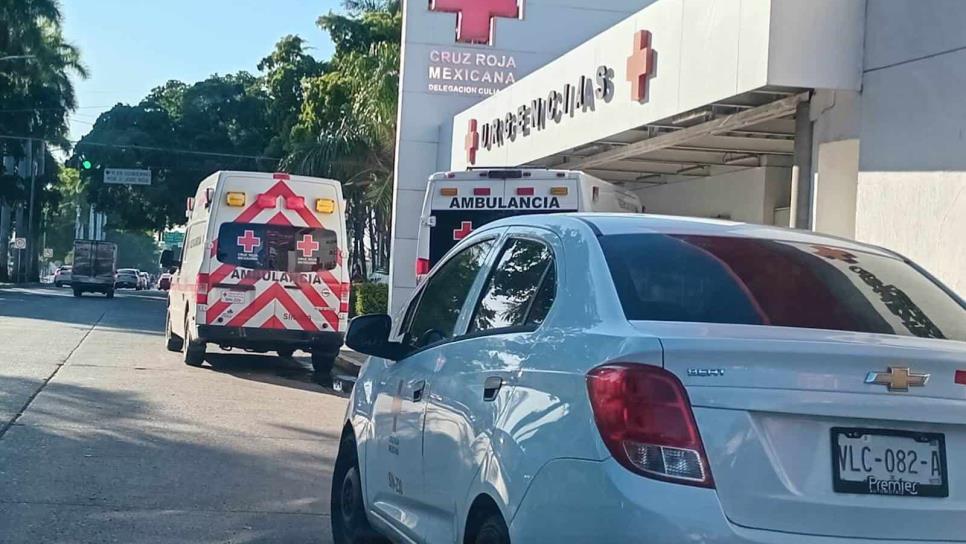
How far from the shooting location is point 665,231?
4.71 metres

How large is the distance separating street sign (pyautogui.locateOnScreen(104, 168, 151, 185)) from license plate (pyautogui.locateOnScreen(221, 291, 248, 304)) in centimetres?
3943

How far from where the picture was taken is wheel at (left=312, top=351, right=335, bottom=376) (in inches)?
677

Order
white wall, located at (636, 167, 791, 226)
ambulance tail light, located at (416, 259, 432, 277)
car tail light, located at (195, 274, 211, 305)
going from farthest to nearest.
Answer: white wall, located at (636, 167, 791, 226) → car tail light, located at (195, 274, 211, 305) → ambulance tail light, located at (416, 259, 432, 277)

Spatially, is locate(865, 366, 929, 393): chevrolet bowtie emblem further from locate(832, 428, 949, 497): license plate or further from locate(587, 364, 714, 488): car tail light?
locate(587, 364, 714, 488): car tail light

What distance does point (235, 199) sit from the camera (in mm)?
16438

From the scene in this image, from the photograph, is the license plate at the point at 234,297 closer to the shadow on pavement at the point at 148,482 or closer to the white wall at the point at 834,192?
the shadow on pavement at the point at 148,482

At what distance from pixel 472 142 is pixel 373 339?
16.7 metres

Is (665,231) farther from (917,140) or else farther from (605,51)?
(605,51)


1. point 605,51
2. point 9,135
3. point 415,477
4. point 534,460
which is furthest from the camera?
point 9,135

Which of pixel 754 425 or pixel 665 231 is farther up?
Answer: pixel 665 231

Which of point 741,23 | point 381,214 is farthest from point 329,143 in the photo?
point 741,23

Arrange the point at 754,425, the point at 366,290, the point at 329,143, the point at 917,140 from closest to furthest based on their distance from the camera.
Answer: the point at 754,425 < the point at 917,140 < the point at 366,290 < the point at 329,143

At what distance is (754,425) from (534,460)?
758mm

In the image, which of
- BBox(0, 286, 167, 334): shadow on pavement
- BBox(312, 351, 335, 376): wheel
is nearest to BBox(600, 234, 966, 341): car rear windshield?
BBox(312, 351, 335, 376): wheel
